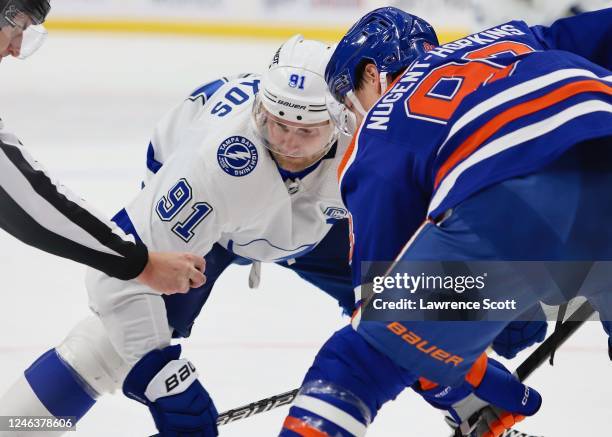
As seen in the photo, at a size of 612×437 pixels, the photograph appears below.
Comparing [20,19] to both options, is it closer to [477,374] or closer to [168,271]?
[168,271]

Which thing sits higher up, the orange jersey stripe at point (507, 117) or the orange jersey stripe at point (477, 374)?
the orange jersey stripe at point (507, 117)

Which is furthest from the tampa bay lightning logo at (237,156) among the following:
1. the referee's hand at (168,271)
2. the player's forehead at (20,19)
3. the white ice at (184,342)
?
the white ice at (184,342)

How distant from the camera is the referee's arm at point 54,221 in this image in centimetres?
185

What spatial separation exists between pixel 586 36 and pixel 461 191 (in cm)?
50

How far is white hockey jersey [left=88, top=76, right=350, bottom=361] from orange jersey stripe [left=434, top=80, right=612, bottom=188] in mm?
800

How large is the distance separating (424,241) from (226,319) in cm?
177

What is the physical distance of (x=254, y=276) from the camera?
8.54 ft

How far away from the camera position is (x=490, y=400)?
2121 mm

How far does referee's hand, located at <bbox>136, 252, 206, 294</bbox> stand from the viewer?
1.96 m

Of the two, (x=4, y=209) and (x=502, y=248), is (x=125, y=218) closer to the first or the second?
(x=4, y=209)

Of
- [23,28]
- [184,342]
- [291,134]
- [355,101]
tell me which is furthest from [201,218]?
[184,342]

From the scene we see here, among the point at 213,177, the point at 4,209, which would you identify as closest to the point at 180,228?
the point at 213,177

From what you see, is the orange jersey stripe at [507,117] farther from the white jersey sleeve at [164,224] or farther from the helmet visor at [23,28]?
the helmet visor at [23,28]

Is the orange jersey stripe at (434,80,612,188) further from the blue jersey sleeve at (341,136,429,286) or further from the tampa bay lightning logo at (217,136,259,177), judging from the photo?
the tampa bay lightning logo at (217,136,259,177)
